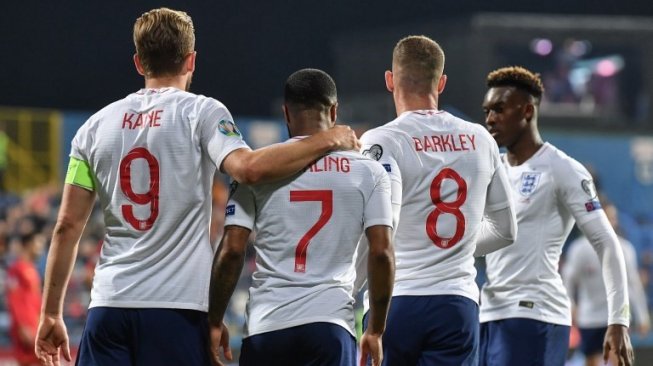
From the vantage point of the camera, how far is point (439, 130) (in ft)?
14.4

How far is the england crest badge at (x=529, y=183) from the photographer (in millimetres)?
5254

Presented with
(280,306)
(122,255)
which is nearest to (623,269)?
(280,306)

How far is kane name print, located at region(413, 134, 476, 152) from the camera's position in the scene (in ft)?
14.3

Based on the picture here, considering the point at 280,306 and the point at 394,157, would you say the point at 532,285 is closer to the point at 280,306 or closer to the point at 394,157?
the point at 394,157

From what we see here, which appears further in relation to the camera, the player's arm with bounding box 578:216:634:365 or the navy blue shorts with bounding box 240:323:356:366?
the player's arm with bounding box 578:216:634:365

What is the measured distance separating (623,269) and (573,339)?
7552 mm

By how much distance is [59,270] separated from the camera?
3.83 m

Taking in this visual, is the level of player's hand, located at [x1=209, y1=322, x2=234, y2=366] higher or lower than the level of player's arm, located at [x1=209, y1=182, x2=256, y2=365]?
lower

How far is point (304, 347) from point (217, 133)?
811mm

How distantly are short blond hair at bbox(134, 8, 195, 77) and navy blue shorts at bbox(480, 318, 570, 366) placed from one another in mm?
2180

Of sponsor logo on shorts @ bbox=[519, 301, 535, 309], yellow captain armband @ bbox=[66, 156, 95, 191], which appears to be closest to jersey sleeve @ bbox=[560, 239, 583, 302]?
sponsor logo on shorts @ bbox=[519, 301, 535, 309]

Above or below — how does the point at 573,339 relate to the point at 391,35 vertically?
below

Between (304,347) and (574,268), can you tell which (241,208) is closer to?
(304,347)

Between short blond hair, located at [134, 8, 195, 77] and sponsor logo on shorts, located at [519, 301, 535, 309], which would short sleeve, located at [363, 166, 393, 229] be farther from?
sponsor logo on shorts, located at [519, 301, 535, 309]
